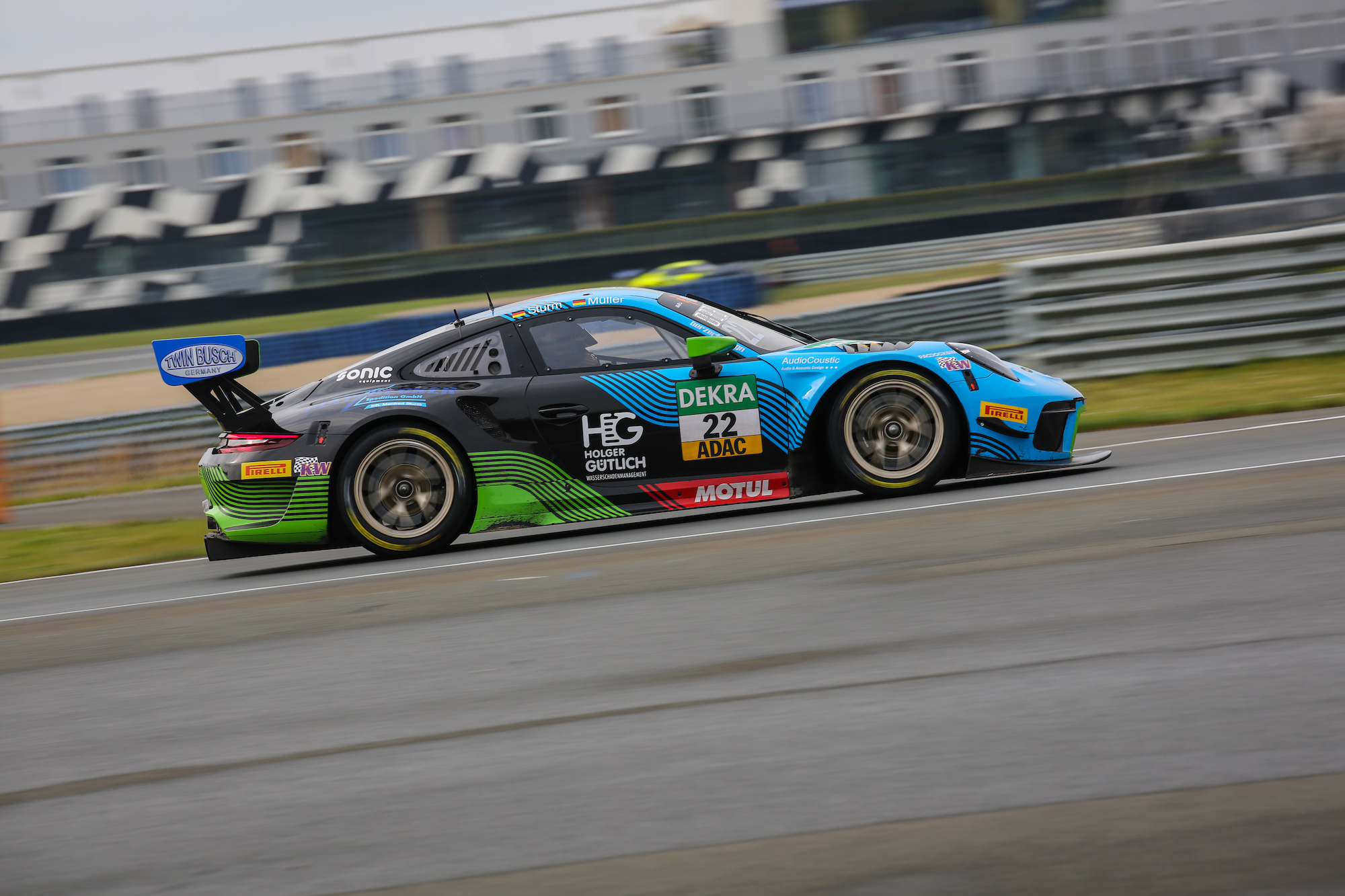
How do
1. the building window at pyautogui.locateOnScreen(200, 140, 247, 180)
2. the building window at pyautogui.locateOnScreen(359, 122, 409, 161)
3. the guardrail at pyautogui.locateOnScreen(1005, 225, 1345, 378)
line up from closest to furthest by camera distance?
the guardrail at pyautogui.locateOnScreen(1005, 225, 1345, 378)
the building window at pyautogui.locateOnScreen(359, 122, 409, 161)
the building window at pyautogui.locateOnScreen(200, 140, 247, 180)

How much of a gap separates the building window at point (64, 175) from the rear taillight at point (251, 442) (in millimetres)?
53473

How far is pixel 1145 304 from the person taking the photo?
10.8 metres

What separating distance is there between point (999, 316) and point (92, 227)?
4670cm

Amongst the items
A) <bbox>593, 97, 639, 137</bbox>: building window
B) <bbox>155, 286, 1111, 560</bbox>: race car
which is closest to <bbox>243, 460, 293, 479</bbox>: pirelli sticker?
<bbox>155, 286, 1111, 560</bbox>: race car

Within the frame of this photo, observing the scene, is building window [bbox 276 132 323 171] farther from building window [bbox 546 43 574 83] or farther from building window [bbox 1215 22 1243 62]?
building window [bbox 1215 22 1243 62]

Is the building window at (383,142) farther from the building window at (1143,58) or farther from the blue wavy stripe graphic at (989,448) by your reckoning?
the blue wavy stripe graphic at (989,448)

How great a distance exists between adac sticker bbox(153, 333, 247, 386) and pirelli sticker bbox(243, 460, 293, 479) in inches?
20.7

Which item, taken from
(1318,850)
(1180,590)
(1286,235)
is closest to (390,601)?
(1180,590)

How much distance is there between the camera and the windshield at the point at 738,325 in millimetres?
7126

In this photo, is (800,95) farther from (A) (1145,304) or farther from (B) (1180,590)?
(B) (1180,590)

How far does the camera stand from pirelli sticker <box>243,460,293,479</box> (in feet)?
23.1

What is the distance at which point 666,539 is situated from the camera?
6.59 meters

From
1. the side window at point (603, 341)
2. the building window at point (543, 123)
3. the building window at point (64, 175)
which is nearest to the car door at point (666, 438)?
the side window at point (603, 341)

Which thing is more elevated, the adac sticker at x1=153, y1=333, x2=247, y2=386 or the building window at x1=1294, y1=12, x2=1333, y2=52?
the building window at x1=1294, y1=12, x2=1333, y2=52
